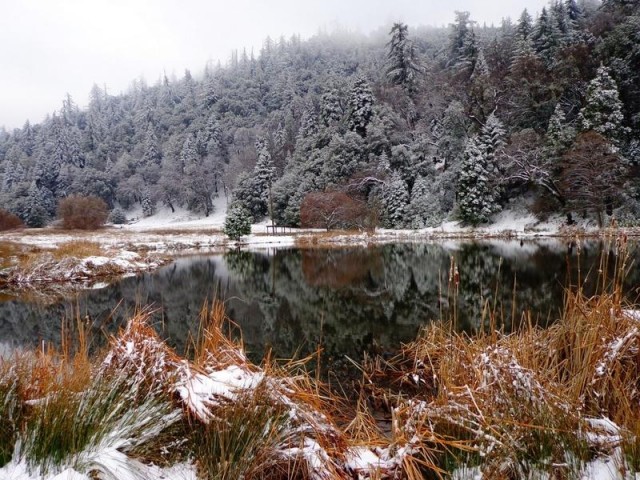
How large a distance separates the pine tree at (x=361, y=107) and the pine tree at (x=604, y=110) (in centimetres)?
2362

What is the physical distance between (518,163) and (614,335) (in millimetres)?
34293

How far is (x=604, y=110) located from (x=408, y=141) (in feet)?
65.7

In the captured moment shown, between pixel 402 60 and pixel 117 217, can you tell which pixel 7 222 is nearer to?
pixel 117 217

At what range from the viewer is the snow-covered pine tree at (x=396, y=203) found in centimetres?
3912

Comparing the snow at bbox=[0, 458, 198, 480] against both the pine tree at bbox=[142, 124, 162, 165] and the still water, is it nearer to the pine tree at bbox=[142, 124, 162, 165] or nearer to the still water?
the still water

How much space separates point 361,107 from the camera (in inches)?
1956

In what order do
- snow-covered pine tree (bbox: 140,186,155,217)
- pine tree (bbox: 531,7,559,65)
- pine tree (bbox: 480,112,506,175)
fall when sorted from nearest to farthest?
pine tree (bbox: 480,112,506,175) → pine tree (bbox: 531,7,559,65) → snow-covered pine tree (bbox: 140,186,155,217)

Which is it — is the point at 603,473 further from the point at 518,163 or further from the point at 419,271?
the point at 518,163

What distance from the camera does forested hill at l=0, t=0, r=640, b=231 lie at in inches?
1236

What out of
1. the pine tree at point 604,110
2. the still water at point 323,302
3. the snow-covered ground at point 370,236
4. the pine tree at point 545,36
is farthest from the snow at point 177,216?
the still water at point 323,302

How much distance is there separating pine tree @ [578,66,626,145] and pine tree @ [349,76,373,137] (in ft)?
77.5

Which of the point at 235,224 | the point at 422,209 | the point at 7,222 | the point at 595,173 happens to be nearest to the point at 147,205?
the point at 7,222

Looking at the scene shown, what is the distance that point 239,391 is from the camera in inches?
90.8

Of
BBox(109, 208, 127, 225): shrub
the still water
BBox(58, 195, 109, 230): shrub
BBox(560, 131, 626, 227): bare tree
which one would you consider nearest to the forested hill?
BBox(560, 131, 626, 227): bare tree
